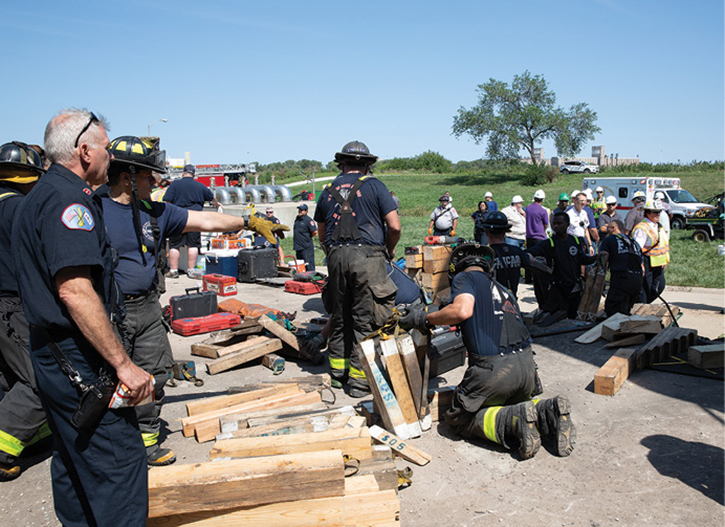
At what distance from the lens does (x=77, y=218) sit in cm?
247

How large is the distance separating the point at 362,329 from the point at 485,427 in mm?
1769

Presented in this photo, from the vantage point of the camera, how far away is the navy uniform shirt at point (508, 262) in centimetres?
707

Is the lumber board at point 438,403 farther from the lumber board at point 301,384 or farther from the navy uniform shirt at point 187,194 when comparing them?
the navy uniform shirt at point 187,194

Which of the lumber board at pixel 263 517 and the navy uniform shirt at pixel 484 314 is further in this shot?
the navy uniform shirt at pixel 484 314

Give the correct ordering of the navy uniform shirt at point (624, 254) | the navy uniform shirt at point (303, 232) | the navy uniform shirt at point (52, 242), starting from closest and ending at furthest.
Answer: the navy uniform shirt at point (52, 242), the navy uniform shirt at point (624, 254), the navy uniform shirt at point (303, 232)

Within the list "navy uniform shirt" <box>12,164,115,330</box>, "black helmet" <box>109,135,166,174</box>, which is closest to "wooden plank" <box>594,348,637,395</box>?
"black helmet" <box>109,135,166,174</box>

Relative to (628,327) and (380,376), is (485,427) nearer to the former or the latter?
(380,376)

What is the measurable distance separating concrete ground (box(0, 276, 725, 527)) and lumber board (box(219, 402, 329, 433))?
27 cm

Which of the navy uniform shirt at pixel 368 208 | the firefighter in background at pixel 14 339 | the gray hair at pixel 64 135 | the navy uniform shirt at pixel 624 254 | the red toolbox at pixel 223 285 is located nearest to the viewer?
the gray hair at pixel 64 135

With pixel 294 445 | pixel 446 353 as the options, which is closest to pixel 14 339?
pixel 294 445

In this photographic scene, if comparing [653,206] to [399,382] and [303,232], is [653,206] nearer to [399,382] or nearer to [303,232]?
[399,382]

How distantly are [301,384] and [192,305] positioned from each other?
10.9 feet

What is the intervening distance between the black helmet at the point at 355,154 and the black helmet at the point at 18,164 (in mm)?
2816

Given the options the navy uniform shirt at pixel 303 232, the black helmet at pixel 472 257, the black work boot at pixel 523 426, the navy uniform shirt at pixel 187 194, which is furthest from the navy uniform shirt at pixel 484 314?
the navy uniform shirt at pixel 303 232
